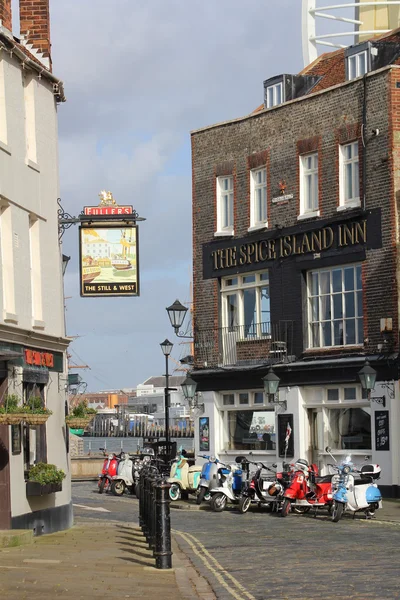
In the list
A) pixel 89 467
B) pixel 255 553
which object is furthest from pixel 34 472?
pixel 89 467

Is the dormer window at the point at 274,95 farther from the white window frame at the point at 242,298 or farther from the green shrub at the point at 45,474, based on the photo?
the green shrub at the point at 45,474

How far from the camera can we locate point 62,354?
76.7 ft

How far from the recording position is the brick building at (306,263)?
107 feet

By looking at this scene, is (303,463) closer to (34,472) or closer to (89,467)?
(34,472)

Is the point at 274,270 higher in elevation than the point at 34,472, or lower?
higher

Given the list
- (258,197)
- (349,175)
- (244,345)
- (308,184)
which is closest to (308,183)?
(308,184)

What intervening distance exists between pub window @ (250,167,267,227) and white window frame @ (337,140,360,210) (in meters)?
3.48

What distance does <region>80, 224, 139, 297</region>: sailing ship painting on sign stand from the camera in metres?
23.5

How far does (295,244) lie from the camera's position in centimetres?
3575

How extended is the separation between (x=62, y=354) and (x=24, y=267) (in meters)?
2.53

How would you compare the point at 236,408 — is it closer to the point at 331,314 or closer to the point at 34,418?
the point at 331,314

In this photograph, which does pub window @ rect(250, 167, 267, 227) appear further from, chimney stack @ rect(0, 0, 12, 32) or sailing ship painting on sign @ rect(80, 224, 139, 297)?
chimney stack @ rect(0, 0, 12, 32)

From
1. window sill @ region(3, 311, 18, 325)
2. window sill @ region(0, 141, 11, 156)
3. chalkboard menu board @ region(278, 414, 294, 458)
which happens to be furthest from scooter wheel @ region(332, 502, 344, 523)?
chalkboard menu board @ region(278, 414, 294, 458)

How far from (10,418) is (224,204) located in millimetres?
21135
